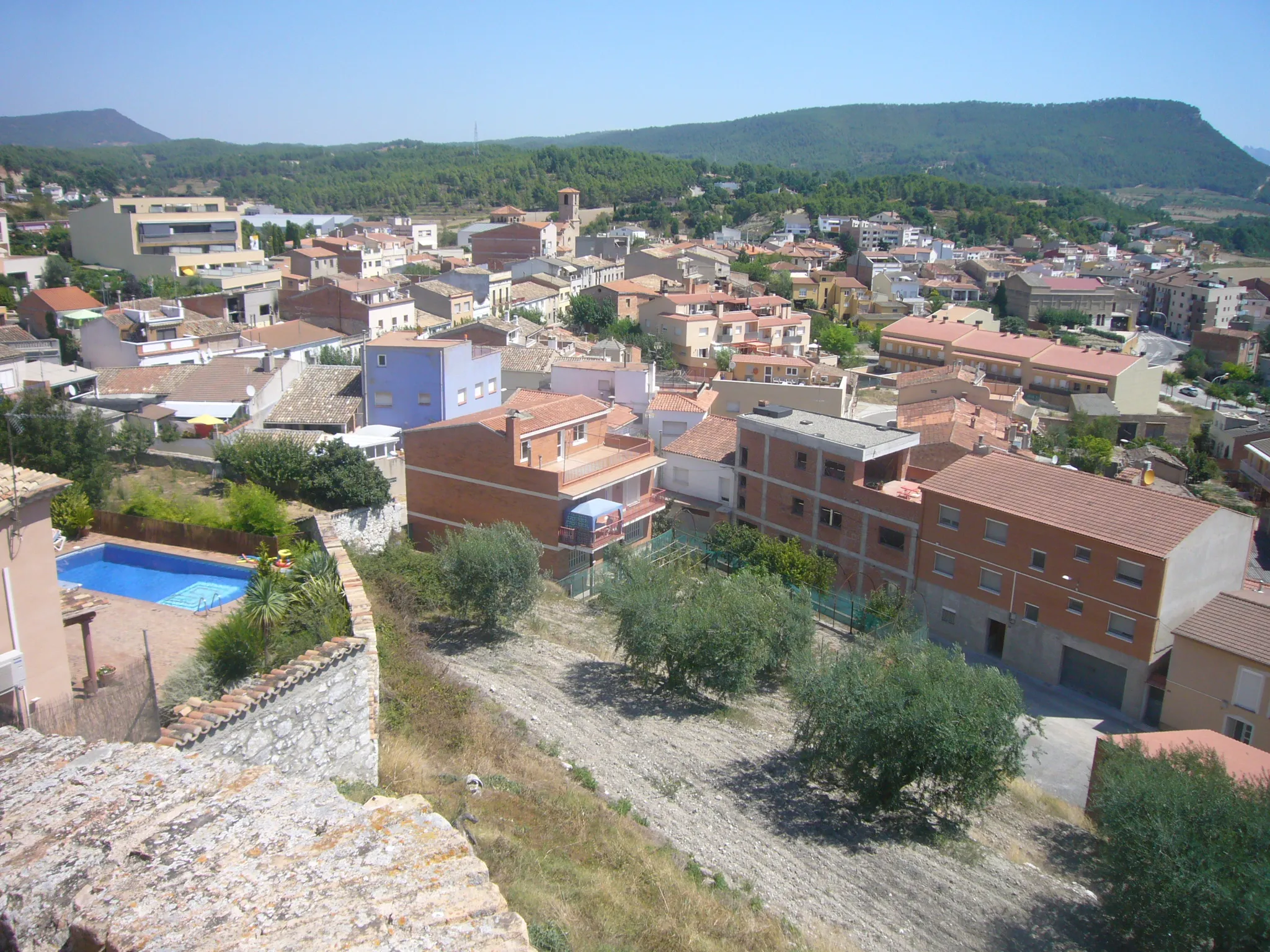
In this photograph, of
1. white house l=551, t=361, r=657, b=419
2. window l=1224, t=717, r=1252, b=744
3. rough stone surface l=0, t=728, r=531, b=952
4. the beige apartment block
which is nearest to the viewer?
rough stone surface l=0, t=728, r=531, b=952

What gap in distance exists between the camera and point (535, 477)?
23.4 meters

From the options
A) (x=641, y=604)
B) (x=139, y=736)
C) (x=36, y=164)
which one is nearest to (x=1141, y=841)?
(x=641, y=604)

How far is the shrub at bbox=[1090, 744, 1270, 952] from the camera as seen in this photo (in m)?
10.4

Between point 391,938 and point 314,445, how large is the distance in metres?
19.7

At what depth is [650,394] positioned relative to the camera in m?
36.2

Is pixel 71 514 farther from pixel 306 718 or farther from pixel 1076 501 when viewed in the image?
pixel 1076 501

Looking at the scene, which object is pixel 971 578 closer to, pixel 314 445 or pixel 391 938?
pixel 314 445

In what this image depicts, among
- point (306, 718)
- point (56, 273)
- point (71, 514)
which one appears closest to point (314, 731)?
point (306, 718)

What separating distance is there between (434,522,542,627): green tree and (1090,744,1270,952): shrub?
10256mm

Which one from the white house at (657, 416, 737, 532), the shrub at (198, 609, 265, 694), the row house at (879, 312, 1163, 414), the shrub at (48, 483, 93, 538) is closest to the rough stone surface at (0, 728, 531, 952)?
the shrub at (198, 609, 265, 694)

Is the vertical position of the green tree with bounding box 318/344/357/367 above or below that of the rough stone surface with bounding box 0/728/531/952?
below

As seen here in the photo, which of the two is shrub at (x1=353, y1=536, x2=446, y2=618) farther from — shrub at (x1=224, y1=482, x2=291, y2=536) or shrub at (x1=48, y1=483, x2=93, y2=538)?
shrub at (x1=48, y1=483, x2=93, y2=538)

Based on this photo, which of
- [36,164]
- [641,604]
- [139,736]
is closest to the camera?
[139,736]

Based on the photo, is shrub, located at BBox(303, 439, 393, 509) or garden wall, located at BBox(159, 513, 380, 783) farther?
shrub, located at BBox(303, 439, 393, 509)
